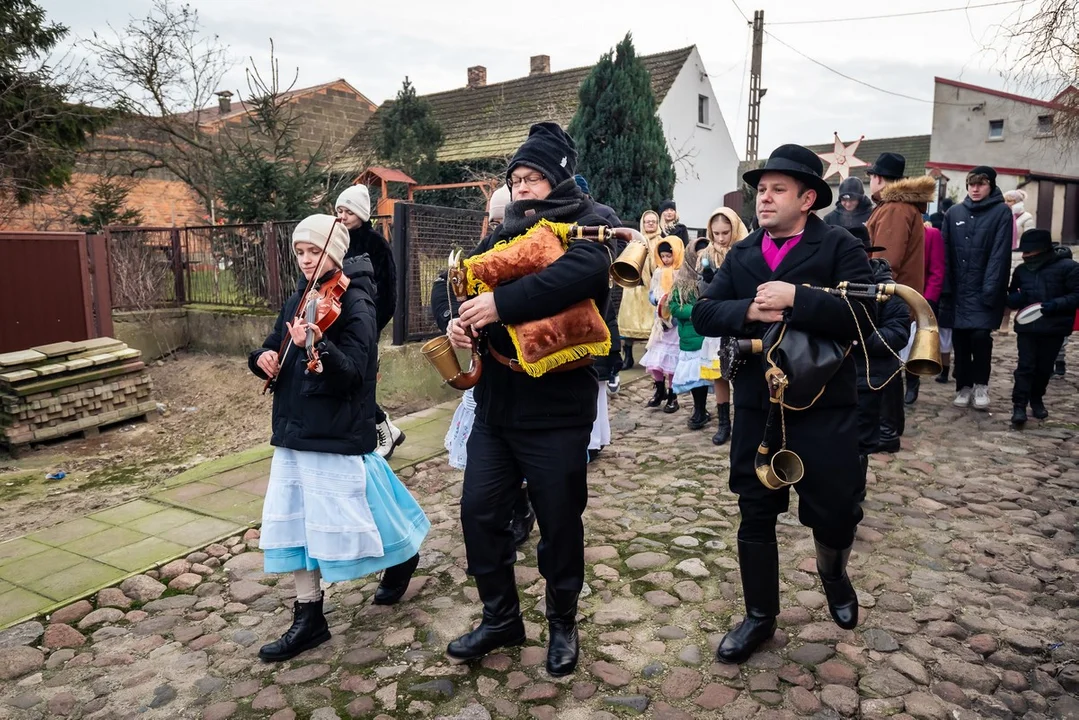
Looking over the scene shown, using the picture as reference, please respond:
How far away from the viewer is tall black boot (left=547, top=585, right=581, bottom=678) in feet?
9.99

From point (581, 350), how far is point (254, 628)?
2.10 metres

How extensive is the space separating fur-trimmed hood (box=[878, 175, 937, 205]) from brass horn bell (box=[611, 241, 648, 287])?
13.4 ft

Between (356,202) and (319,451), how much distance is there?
2.08m

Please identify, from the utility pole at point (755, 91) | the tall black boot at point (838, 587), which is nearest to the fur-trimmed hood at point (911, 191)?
the tall black boot at point (838, 587)

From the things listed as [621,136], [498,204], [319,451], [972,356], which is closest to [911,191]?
[972,356]

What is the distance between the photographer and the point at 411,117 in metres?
16.9

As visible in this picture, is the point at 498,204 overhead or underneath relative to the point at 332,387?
overhead

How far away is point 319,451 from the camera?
10.4 ft

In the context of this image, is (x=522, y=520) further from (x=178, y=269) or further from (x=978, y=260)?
(x=178, y=269)

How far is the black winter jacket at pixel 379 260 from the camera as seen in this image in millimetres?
4840

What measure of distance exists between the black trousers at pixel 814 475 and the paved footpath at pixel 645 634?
0.57 meters

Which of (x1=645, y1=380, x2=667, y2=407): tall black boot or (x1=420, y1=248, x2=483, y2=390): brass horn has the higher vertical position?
(x1=420, y1=248, x2=483, y2=390): brass horn

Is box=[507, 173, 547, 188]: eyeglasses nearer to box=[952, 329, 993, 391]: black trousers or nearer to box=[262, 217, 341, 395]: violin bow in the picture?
box=[262, 217, 341, 395]: violin bow

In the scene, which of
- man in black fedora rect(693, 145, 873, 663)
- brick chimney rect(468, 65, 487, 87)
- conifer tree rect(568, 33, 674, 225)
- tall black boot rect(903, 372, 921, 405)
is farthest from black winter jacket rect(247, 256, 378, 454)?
brick chimney rect(468, 65, 487, 87)
